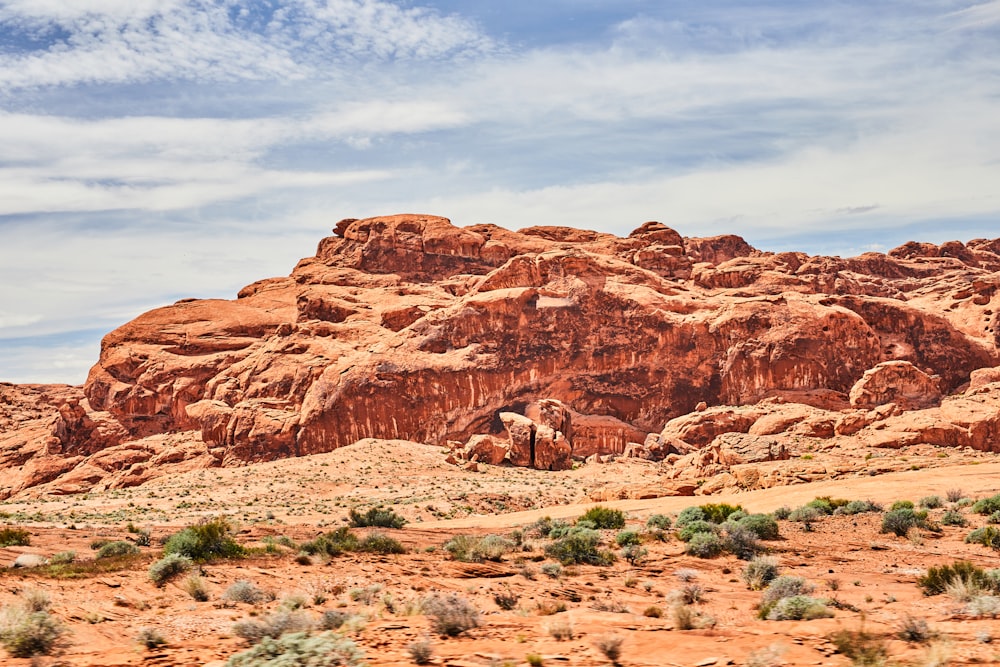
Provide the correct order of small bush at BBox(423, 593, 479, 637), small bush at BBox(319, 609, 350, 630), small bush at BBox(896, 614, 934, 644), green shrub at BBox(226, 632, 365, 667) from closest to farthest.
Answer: green shrub at BBox(226, 632, 365, 667)
small bush at BBox(896, 614, 934, 644)
small bush at BBox(423, 593, 479, 637)
small bush at BBox(319, 609, 350, 630)

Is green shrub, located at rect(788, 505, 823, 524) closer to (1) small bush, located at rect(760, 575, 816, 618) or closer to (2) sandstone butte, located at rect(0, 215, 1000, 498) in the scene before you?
(1) small bush, located at rect(760, 575, 816, 618)

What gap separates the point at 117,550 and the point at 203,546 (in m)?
2.29

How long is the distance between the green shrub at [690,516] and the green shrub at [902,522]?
203 inches

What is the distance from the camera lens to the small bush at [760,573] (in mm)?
15539

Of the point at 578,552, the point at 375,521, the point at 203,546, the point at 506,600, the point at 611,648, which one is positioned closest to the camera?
the point at 611,648

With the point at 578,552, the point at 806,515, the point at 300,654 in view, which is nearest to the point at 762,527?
the point at 806,515

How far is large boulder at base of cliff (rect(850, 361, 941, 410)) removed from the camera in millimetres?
46938

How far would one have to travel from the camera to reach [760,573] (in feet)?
52.2

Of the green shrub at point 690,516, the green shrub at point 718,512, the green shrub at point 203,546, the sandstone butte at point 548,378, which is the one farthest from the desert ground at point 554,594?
the sandstone butte at point 548,378

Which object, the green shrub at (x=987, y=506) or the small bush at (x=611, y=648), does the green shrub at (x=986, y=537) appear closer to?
the green shrub at (x=987, y=506)

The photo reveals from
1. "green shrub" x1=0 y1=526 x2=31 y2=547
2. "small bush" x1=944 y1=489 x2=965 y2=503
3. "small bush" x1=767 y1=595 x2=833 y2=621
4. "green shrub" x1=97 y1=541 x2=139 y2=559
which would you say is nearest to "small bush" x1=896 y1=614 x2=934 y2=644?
"small bush" x1=767 y1=595 x2=833 y2=621

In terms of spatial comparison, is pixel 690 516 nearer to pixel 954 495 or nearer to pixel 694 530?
pixel 694 530

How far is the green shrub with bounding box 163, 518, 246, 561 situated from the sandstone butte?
25.5 metres

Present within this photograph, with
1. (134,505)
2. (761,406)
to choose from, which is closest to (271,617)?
(134,505)
